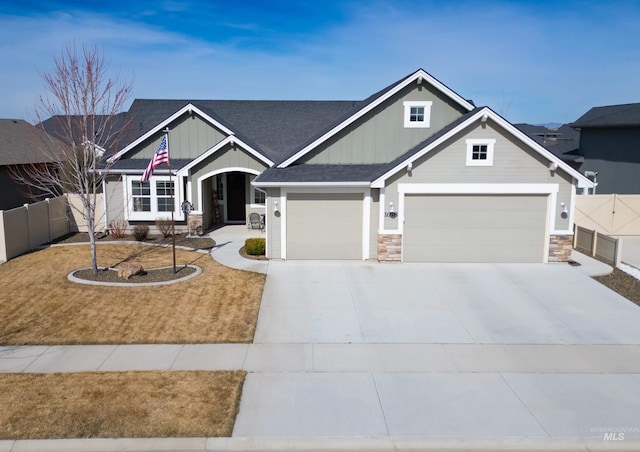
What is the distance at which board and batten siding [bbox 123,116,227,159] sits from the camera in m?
21.4

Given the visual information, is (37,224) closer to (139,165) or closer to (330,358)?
(139,165)

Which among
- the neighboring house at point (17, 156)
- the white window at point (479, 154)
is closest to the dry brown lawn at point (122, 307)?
the white window at point (479, 154)

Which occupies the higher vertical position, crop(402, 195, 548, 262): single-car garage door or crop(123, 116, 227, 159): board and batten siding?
crop(123, 116, 227, 159): board and batten siding

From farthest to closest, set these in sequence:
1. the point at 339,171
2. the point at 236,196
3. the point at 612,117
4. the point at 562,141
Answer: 1. the point at 562,141
2. the point at 612,117
3. the point at 236,196
4. the point at 339,171

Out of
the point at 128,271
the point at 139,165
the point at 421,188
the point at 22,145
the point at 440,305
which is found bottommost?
the point at 440,305

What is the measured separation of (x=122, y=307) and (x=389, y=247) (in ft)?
27.4

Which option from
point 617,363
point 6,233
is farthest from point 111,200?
point 617,363

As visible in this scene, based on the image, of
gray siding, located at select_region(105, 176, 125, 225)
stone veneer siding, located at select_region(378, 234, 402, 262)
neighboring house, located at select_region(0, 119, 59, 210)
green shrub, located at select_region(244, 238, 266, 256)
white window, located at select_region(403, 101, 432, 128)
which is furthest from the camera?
neighboring house, located at select_region(0, 119, 59, 210)

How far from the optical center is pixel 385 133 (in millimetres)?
17906

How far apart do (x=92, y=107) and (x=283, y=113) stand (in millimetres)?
12557

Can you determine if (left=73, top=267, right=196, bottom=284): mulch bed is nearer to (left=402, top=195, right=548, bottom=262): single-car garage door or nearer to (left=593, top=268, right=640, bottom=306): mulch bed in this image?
(left=402, top=195, right=548, bottom=262): single-car garage door

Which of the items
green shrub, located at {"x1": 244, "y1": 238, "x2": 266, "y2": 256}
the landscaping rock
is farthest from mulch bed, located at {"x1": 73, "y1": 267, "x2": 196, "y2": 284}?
green shrub, located at {"x1": 244, "y1": 238, "x2": 266, "y2": 256}

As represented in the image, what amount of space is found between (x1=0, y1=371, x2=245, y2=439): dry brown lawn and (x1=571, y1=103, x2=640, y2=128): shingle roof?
24.0 metres

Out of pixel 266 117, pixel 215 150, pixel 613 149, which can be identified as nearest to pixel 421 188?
pixel 215 150
